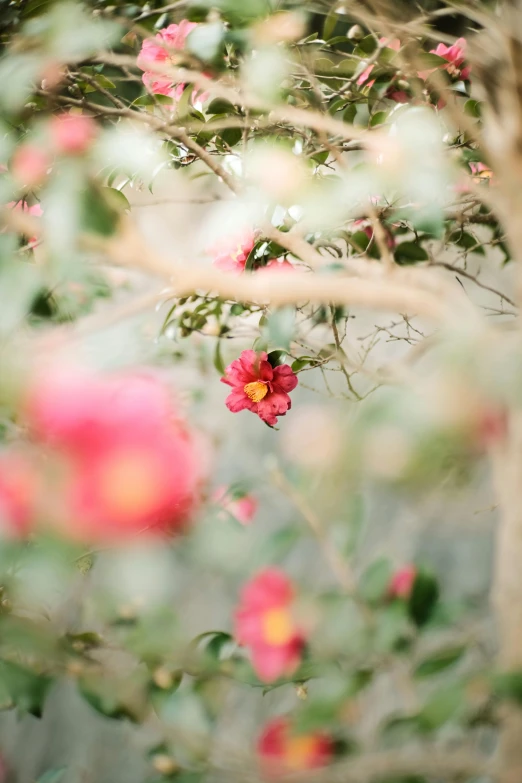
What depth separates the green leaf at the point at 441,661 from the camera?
42 cm

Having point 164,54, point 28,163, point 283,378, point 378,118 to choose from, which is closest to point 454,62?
point 378,118

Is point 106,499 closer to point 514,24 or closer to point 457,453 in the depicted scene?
point 457,453

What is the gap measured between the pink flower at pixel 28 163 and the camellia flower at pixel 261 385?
0.34m

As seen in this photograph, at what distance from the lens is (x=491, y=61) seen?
0.44 meters

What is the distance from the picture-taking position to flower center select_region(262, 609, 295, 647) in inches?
18.9

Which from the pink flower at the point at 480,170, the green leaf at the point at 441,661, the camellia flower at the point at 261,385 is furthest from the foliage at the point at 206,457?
the pink flower at the point at 480,170

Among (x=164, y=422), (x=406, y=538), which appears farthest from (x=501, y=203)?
(x=406, y=538)

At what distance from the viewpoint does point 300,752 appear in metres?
0.44

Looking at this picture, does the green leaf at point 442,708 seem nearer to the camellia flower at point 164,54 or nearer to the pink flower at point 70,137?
the pink flower at point 70,137

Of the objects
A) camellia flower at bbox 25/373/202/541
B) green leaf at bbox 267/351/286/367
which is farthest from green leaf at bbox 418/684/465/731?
green leaf at bbox 267/351/286/367

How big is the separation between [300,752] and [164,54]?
0.79m

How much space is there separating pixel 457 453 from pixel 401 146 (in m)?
0.27

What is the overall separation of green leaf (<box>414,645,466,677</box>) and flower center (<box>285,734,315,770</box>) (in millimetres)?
102

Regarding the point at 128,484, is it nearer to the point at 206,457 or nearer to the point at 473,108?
the point at 206,457
